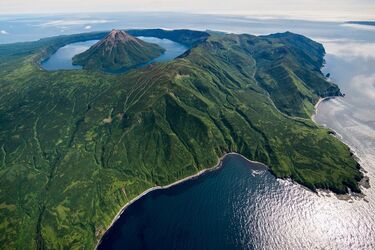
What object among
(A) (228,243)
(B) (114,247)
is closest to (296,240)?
(A) (228,243)

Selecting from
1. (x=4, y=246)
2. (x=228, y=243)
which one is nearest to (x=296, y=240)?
(x=228, y=243)

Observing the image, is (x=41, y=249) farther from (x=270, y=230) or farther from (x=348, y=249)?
(x=348, y=249)

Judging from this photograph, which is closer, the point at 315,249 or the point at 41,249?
the point at 315,249

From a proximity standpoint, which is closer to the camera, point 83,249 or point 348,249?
point 348,249

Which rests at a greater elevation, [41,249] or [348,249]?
[348,249]

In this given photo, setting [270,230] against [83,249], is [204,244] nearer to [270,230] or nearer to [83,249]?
[270,230]

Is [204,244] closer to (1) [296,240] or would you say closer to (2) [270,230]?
(2) [270,230]

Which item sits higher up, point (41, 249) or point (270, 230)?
point (270, 230)
